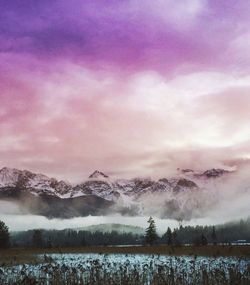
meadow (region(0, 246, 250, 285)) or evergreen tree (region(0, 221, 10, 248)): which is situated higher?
evergreen tree (region(0, 221, 10, 248))

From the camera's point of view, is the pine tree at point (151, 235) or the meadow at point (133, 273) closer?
the meadow at point (133, 273)

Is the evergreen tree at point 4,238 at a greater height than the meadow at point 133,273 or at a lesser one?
greater

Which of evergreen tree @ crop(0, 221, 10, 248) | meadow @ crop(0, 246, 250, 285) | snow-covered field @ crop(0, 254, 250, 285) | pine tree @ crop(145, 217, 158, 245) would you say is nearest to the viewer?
snow-covered field @ crop(0, 254, 250, 285)

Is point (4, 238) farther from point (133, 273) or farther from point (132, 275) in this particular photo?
point (132, 275)

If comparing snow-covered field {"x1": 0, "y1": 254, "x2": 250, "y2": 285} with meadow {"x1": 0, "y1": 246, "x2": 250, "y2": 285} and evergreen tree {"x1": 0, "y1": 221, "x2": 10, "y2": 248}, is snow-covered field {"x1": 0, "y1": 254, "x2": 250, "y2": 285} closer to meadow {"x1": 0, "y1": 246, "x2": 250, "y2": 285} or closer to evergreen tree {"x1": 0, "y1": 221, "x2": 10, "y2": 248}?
meadow {"x1": 0, "y1": 246, "x2": 250, "y2": 285}

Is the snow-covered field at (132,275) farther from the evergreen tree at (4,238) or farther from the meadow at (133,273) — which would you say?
the evergreen tree at (4,238)

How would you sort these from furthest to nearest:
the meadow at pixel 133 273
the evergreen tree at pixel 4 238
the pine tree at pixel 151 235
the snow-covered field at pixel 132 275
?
the pine tree at pixel 151 235 → the evergreen tree at pixel 4 238 → the meadow at pixel 133 273 → the snow-covered field at pixel 132 275

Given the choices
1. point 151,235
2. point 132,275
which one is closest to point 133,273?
point 132,275

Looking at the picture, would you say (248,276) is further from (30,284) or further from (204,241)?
(204,241)

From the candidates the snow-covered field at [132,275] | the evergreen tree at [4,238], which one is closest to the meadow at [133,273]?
the snow-covered field at [132,275]

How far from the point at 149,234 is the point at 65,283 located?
134754 millimetres

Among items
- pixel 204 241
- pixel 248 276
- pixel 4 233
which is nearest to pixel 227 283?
pixel 248 276

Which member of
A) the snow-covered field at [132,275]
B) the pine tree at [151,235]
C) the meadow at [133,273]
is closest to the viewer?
the snow-covered field at [132,275]

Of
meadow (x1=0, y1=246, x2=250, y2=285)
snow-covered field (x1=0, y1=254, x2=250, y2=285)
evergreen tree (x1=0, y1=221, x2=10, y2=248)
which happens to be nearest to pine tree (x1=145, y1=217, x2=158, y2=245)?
evergreen tree (x1=0, y1=221, x2=10, y2=248)
